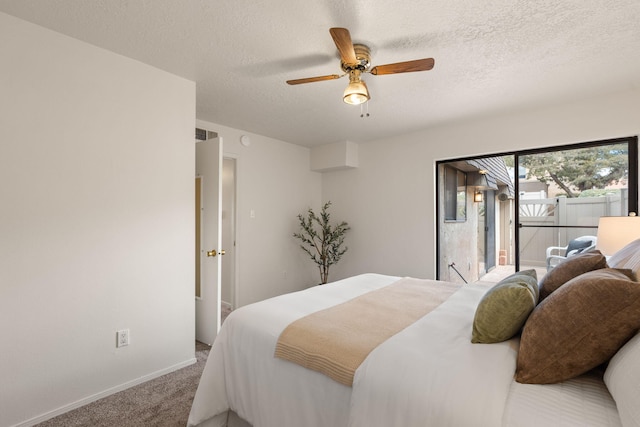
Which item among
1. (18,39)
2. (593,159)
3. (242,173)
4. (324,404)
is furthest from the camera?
(242,173)

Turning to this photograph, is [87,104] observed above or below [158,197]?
above

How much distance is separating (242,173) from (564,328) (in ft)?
12.6

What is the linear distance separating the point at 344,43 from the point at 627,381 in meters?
1.91

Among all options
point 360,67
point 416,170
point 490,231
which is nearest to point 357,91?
point 360,67

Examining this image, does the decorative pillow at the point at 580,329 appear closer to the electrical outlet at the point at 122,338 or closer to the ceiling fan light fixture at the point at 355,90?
the ceiling fan light fixture at the point at 355,90

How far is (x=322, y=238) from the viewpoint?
5273 millimetres

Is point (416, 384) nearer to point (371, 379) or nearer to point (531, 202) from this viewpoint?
point (371, 379)

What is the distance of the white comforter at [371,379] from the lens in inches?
40.3

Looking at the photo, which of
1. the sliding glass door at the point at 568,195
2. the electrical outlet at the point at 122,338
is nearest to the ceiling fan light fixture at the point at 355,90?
the electrical outlet at the point at 122,338

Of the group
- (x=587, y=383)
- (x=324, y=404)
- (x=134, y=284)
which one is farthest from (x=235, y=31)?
(x=587, y=383)

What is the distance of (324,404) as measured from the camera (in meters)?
1.31

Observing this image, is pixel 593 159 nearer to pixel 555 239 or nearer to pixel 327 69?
pixel 555 239

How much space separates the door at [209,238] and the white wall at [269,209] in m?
0.99

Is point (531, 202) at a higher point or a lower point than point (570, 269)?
higher
